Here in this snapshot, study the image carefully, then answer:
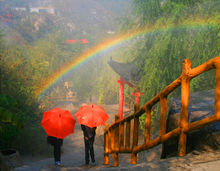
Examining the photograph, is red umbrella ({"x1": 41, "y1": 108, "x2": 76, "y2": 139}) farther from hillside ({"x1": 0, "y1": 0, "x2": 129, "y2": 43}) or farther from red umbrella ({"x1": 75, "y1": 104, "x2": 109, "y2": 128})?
hillside ({"x1": 0, "y1": 0, "x2": 129, "y2": 43})

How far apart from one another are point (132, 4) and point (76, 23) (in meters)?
66.4

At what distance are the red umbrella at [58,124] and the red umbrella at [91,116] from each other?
0.22 m

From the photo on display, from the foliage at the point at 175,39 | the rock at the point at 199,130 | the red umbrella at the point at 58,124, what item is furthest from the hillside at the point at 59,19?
the rock at the point at 199,130

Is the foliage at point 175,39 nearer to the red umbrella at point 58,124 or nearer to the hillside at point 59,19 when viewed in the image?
the red umbrella at point 58,124

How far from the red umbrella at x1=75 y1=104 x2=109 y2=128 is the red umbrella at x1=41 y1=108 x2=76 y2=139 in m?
0.22

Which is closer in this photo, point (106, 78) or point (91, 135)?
point (91, 135)

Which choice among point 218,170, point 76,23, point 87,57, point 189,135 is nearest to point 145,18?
point 189,135

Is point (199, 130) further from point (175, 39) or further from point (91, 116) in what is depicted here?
point (175, 39)

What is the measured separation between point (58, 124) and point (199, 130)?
251 centimetres

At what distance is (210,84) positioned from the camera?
25.7 ft

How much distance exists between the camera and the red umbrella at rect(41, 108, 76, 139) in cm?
426

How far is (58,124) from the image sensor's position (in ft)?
14.1

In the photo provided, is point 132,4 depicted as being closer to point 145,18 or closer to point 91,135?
point 145,18

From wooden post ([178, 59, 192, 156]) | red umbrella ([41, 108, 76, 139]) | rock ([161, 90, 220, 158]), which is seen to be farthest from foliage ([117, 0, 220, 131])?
wooden post ([178, 59, 192, 156])
